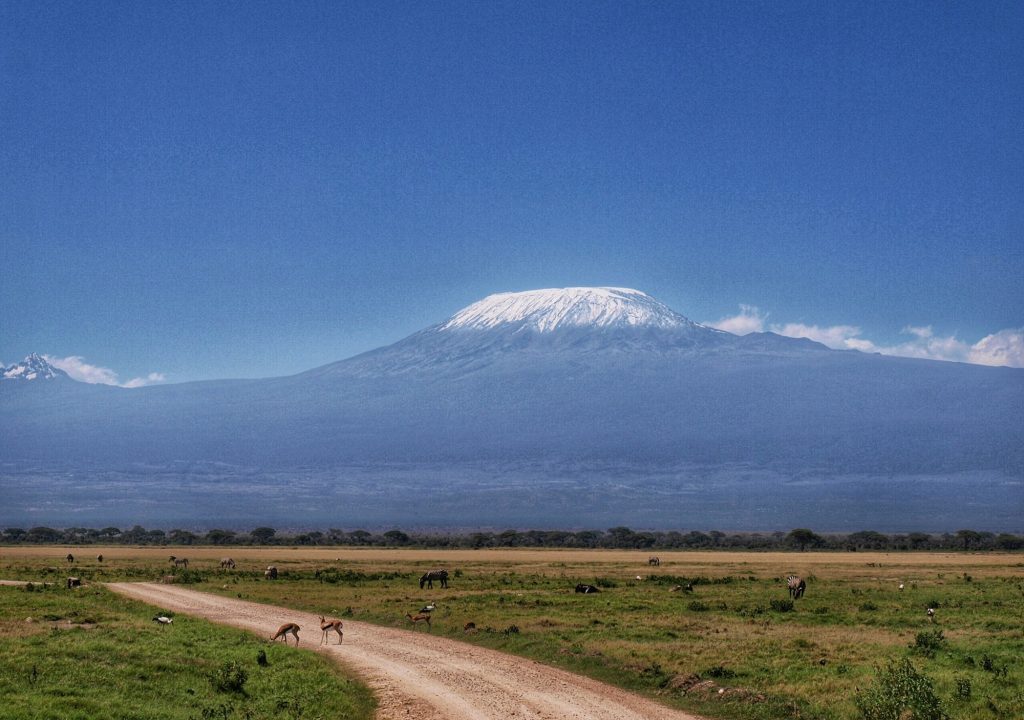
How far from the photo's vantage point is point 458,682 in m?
19.2

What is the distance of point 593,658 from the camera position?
22.1m

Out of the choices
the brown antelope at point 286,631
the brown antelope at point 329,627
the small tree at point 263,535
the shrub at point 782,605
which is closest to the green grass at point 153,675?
the brown antelope at point 286,631

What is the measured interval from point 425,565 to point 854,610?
34.2 meters

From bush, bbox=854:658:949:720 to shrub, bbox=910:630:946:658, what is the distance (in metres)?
5.99

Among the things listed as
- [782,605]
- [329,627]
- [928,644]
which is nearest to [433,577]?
[782,605]

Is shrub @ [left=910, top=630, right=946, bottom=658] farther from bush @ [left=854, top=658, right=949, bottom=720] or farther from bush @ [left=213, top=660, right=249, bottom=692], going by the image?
bush @ [left=213, top=660, right=249, bottom=692]

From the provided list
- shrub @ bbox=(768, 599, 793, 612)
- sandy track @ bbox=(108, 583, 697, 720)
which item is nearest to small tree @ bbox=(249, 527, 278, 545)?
shrub @ bbox=(768, 599, 793, 612)

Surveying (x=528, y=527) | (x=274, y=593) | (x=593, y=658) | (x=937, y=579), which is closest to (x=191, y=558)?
(x=274, y=593)

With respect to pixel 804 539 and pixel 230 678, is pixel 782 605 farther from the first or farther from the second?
pixel 804 539

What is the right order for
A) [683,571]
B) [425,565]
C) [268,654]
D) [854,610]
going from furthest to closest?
[425,565], [683,571], [854,610], [268,654]

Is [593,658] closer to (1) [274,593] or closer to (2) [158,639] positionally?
(2) [158,639]

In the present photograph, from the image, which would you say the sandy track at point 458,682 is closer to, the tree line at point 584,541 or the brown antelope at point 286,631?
the brown antelope at point 286,631

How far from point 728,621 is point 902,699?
13.7m

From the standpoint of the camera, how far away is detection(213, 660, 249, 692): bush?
18.0 meters
